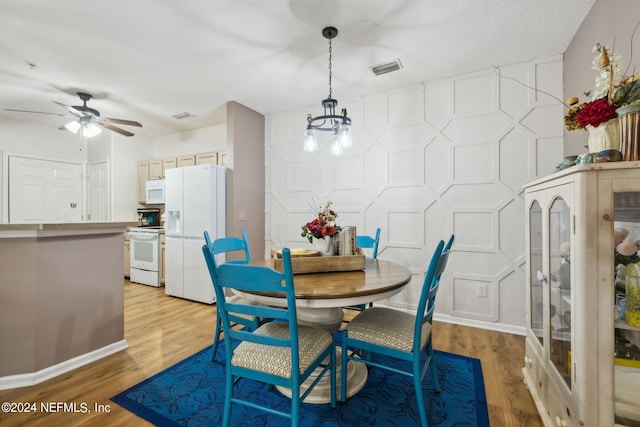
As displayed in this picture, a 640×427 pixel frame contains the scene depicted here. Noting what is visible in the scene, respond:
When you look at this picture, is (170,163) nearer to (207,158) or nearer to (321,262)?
(207,158)

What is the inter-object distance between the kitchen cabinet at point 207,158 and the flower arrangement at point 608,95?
4080 millimetres

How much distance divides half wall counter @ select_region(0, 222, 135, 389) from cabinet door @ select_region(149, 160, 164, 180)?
9.47 feet

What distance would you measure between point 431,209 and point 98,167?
558 cm

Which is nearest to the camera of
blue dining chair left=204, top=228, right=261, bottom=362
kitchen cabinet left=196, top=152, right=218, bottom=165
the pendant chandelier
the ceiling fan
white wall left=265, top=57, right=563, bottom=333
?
blue dining chair left=204, top=228, right=261, bottom=362

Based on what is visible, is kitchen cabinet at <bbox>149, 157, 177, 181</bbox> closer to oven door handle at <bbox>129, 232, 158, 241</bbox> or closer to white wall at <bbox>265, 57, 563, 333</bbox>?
oven door handle at <bbox>129, 232, 158, 241</bbox>

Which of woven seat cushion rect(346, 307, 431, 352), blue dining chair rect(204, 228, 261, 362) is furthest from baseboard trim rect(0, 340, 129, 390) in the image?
woven seat cushion rect(346, 307, 431, 352)

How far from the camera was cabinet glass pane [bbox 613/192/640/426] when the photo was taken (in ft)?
3.46

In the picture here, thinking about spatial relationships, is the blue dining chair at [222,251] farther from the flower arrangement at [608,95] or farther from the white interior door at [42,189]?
the white interior door at [42,189]

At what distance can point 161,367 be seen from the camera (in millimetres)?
2076

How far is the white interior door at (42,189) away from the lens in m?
4.35

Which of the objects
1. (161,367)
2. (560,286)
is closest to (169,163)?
(161,367)

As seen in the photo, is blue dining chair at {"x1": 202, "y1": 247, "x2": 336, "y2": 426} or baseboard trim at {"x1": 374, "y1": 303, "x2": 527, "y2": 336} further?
baseboard trim at {"x1": 374, "y1": 303, "x2": 527, "y2": 336}

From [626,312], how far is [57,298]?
3180 mm

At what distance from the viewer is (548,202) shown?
146 centimetres
